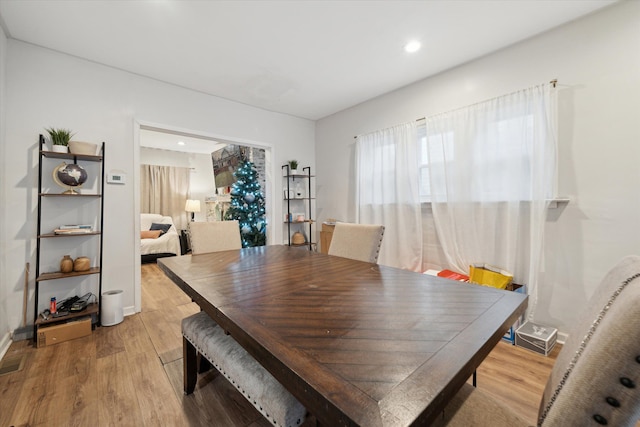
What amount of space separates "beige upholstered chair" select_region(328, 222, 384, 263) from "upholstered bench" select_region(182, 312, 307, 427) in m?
1.14

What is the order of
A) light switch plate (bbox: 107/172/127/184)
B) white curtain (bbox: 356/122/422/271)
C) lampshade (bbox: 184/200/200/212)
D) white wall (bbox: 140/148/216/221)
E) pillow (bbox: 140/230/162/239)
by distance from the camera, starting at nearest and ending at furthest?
1. light switch plate (bbox: 107/172/127/184)
2. white curtain (bbox: 356/122/422/271)
3. pillow (bbox: 140/230/162/239)
4. lampshade (bbox: 184/200/200/212)
5. white wall (bbox: 140/148/216/221)

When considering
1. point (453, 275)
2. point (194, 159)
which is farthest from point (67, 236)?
point (194, 159)

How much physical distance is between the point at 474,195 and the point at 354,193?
168 cm

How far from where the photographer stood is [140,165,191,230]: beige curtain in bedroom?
21.8 feet

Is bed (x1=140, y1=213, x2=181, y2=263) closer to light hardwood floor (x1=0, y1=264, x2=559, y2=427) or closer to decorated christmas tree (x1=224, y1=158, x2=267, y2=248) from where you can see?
decorated christmas tree (x1=224, y1=158, x2=267, y2=248)

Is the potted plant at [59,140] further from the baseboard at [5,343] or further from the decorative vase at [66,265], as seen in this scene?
the baseboard at [5,343]

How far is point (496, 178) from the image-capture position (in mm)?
2471

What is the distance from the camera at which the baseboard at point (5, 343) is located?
2.02 metres

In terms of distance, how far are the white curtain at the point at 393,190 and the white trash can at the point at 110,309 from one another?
292cm

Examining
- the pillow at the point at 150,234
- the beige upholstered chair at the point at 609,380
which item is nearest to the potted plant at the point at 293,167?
the pillow at the point at 150,234

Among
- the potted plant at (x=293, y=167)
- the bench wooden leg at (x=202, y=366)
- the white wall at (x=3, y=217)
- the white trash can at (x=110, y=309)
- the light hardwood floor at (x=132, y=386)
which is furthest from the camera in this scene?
the potted plant at (x=293, y=167)

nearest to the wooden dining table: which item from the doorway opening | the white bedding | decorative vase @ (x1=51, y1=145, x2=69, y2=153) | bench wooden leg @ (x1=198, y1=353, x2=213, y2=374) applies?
bench wooden leg @ (x1=198, y1=353, x2=213, y2=374)

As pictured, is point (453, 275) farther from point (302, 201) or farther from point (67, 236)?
point (67, 236)

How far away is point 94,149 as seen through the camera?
2461 mm
